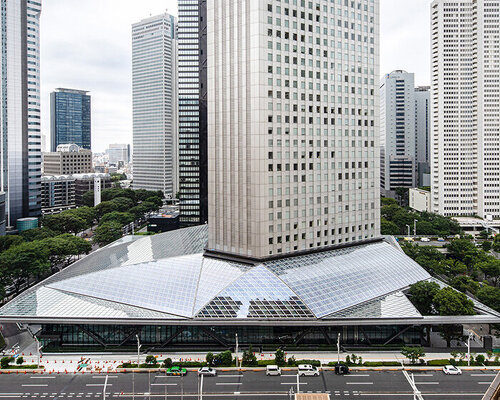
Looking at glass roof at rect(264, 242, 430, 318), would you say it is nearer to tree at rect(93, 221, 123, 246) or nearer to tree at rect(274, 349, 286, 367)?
tree at rect(274, 349, 286, 367)

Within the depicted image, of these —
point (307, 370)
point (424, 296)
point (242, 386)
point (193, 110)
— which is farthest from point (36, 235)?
point (424, 296)

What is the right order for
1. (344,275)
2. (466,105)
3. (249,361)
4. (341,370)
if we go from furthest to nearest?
(466,105) → (344,275) → (249,361) → (341,370)

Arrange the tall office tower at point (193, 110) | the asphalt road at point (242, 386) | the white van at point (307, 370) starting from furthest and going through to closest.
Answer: the tall office tower at point (193, 110) < the white van at point (307, 370) < the asphalt road at point (242, 386)

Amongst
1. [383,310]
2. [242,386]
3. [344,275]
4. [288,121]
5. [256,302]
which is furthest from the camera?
[288,121]

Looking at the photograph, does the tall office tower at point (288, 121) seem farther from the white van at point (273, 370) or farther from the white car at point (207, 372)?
the white car at point (207, 372)

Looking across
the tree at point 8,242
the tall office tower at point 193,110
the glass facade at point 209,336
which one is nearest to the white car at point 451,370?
the glass facade at point 209,336

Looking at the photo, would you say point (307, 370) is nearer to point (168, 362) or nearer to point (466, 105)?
point (168, 362)

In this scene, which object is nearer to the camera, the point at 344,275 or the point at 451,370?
the point at 451,370
